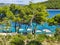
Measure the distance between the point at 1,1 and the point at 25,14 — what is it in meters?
5.63

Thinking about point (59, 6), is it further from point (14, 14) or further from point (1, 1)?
point (14, 14)

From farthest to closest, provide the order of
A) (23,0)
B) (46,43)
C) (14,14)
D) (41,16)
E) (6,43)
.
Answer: (23,0) → (14,14) → (41,16) → (46,43) → (6,43)

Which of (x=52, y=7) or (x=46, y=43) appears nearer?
(x=46, y=43)

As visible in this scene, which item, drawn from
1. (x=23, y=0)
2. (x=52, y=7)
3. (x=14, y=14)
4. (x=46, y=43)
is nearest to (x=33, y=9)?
(x=14, y=14)

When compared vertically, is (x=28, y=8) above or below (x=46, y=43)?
above

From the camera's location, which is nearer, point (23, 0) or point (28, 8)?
point (28, 8)

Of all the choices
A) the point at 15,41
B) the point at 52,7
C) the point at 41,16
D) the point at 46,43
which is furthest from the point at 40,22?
the point at 52,7

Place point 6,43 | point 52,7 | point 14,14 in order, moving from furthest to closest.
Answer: point 52,7
point 14,14
point 6,43

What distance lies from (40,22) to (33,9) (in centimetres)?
82

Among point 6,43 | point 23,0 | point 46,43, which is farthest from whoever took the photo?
→ point 23,0

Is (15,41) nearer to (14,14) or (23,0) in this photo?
(14,14)

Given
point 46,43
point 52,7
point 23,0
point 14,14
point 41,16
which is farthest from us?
point 52,7

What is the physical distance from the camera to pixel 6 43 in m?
7.68

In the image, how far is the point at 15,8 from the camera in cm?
1191
